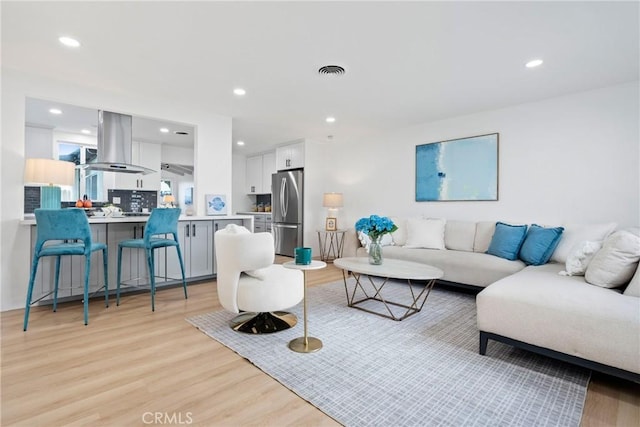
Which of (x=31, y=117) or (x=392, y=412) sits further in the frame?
(x=31, y=117)

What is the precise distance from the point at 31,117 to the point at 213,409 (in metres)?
5.69

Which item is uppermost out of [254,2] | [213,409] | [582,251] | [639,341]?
[254,2]

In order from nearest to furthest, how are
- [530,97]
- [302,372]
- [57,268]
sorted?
1. [302,372]
2. [57,268]
3. [530,97]

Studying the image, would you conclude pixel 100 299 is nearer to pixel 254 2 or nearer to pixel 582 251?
pixel 254 2

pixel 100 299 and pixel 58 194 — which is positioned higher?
pixel 58 194

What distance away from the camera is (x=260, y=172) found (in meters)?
7.45

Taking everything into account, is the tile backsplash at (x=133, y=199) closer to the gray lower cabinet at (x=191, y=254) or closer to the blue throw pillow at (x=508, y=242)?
the gray lower cabinet at (x=191, y=254)

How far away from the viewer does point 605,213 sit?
132 inches

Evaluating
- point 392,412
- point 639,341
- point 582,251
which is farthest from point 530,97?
point 392,412

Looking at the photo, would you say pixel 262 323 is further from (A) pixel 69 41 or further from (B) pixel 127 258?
(A) pixel 69 41

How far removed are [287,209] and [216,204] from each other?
6.67ft

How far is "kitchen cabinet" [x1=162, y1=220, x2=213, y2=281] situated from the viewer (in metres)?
3.87

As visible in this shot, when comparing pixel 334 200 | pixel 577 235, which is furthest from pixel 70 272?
pixel 577 235

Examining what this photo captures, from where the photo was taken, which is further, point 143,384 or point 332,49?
point 332,49
